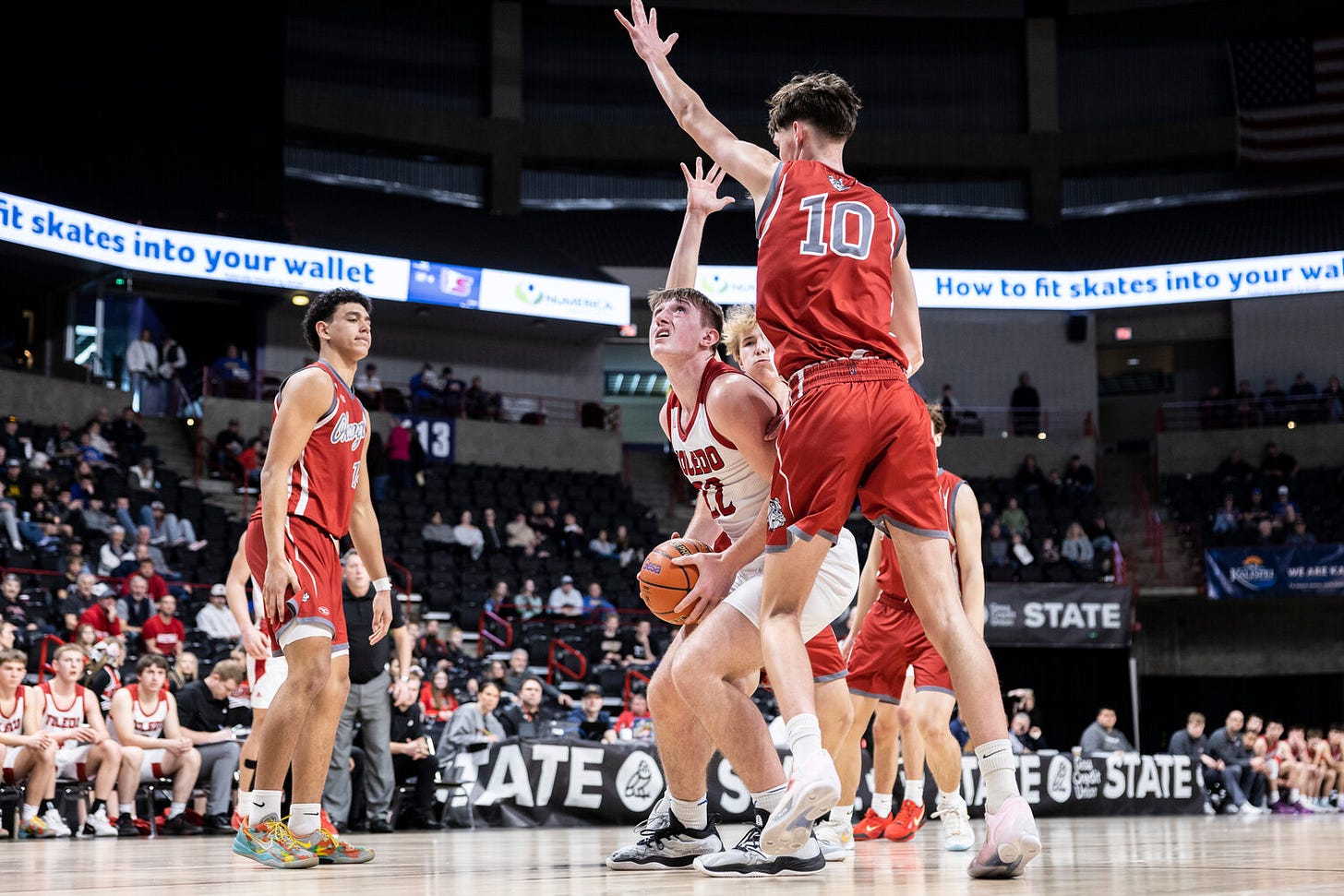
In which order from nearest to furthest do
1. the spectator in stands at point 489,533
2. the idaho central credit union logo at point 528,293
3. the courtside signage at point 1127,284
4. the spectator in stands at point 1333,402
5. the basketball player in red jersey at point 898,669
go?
the basketball player in red jersey at point 898,669
the spectator in stands at point 489,533
the idaho central credit union logo at point 528,293
the spectator in stands at point 1333,402
the courtside signage at point 1127,284

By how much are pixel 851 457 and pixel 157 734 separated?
7524 mm

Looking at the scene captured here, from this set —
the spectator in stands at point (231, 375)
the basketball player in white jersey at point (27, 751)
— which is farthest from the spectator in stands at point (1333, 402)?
the basketball player in white jersey at point (27, 751)

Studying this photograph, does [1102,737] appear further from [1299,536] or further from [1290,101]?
[1290,101]

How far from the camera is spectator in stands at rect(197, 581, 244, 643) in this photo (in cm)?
1425

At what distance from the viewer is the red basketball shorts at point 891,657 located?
710cm

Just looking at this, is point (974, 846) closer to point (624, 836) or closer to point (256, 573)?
point (624, 836)

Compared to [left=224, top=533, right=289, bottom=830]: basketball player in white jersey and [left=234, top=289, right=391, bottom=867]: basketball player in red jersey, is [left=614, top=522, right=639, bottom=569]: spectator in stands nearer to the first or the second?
[left=224, top=533, right=289, bottom=830]: basketball player in white jersey

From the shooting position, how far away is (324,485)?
225 inches

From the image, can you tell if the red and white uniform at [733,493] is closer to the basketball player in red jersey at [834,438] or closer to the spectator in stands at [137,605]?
the basketball player in red jersey at [834,438]

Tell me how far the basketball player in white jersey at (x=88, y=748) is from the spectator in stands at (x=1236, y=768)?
11.9 meters

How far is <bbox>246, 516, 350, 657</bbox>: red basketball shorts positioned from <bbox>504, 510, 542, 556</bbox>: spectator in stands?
15102 millimetres

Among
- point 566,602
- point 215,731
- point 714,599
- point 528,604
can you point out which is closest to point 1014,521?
point 566,602

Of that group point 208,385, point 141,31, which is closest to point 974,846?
point 208,385

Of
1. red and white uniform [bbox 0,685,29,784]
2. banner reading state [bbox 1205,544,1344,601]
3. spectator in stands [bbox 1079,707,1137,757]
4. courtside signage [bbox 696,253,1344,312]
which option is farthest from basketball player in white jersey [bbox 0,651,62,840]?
courtside signage [bbox 696,253,1344,312]
